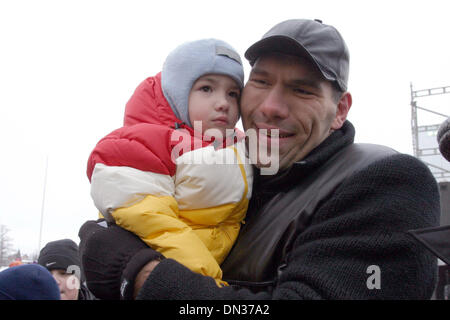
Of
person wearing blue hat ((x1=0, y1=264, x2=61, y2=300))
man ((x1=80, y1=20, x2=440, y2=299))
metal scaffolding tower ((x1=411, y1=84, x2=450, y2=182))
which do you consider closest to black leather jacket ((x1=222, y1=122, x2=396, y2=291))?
man ((x1=80, y1=20, x2=440, y2=299))

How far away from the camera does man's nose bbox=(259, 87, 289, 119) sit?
2.07 metres

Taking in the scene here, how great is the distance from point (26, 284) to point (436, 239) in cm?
288

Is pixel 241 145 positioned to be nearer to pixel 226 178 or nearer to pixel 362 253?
pixel 226 178

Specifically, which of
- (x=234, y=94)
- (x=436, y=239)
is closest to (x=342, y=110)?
(x=234, y=94)

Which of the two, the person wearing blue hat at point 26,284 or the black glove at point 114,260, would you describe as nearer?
the black glove at point 114,260

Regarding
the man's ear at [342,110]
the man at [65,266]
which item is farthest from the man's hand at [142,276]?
the man at [65,266]

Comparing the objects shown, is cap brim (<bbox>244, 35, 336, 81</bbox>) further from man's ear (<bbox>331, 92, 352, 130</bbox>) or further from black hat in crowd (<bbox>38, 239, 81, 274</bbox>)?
black hat in crowd (<bbox>38, 239, 81, 274</bbox>)

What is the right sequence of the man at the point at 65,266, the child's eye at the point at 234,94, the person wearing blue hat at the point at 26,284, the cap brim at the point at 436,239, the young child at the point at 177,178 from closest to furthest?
the cap brim at the point at 436,239 → the young child at the point at 177,178 → the child's eye at the point at 234,94 → the person wearing blue hat at the point at 26,284 → the man at the point at 65,266

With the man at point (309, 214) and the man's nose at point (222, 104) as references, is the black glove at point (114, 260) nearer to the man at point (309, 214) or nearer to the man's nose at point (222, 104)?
the man at point (309, 214)

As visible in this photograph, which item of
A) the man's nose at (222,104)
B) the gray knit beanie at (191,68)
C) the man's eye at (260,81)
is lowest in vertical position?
the man's nose at (222,104)

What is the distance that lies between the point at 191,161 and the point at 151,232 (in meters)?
0.35

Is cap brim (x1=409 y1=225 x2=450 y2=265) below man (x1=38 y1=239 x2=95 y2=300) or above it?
above

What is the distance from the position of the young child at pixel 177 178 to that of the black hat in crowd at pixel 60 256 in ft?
10.5

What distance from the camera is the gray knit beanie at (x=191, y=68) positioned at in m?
2.22
